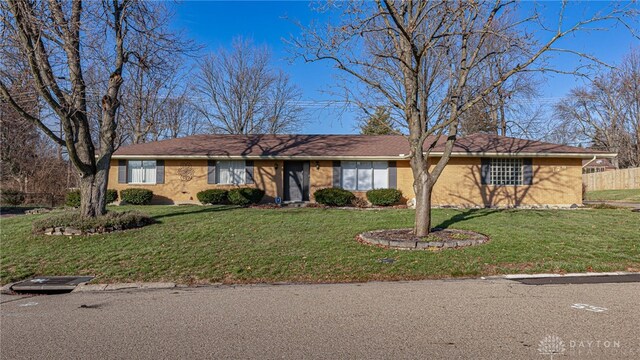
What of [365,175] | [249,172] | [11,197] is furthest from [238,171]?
[11,197]

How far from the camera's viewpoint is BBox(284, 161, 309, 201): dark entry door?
20.0 m

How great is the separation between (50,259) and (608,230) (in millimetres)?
14488

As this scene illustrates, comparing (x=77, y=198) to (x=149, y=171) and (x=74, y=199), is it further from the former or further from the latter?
(x=149, y=171)

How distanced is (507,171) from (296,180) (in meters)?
9.95

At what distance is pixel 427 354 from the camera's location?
3.68 meters

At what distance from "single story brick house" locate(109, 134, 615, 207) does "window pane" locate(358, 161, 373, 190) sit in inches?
1.9

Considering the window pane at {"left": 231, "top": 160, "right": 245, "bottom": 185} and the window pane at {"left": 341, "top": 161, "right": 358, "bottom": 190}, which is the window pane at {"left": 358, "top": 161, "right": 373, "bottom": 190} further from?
the window pane at {"left": 231, "top": 160, "right": 245, "bottom": 185}

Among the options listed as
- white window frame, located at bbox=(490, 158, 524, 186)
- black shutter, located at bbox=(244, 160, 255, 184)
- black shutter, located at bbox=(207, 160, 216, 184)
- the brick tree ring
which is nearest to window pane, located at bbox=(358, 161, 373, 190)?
black shutter, located at bbox=(244, 160, 255, 184)

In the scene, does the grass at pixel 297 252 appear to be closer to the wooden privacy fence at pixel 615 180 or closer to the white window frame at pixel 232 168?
the white window frame at pixel 232 168

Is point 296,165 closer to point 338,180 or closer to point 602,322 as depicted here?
point 338,180

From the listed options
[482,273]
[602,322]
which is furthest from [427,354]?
[482,273]

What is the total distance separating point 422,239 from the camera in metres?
9.76

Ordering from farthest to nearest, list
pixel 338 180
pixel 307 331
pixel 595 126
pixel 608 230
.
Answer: pixel 595 126, pixel 338 180, pixel 608 230, pixel 307 331

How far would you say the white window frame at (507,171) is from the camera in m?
18.6
